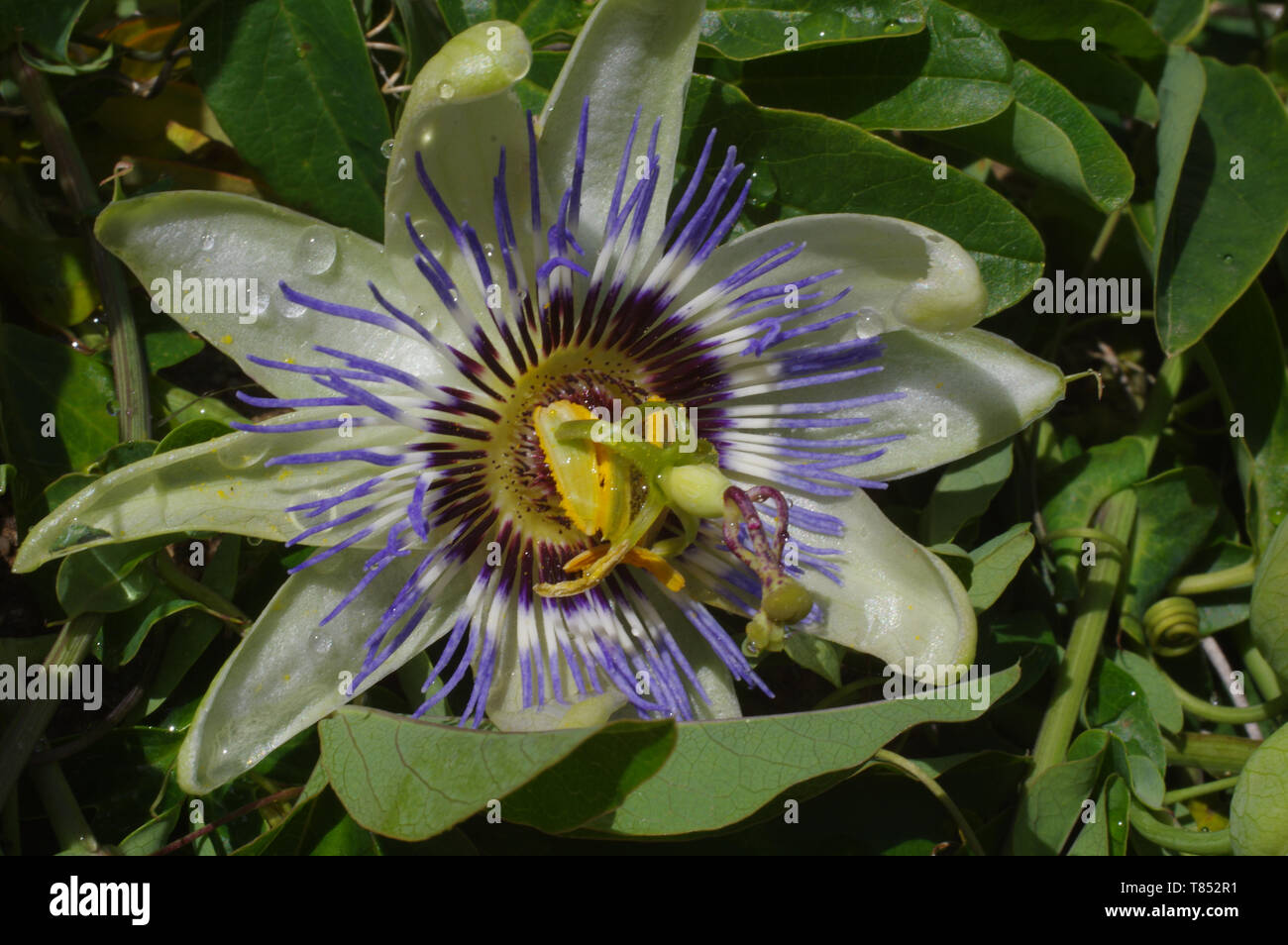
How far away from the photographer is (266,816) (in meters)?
1.82

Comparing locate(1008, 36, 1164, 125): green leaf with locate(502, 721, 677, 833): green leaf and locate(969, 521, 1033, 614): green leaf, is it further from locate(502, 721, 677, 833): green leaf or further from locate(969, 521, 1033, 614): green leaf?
locate(502, 721, 677, 833): green leaf

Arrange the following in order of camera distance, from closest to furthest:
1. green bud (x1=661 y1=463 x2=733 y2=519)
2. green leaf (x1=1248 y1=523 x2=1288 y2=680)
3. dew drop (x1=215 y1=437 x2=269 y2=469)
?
dew drop (x1=215 y1=437 x2=269 y2=469), green bud (x1=661 y1=463 x2=733 y2=519), green leaf (x1=1248 y1=523 x2=1288 y2=680)

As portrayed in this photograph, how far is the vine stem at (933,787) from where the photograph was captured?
179 centimetres

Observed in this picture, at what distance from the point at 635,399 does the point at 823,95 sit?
1.95 feet

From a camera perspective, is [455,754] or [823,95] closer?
[455,754]

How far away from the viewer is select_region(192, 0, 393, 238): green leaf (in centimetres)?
179

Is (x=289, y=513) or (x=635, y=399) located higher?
(x=635, y=399)

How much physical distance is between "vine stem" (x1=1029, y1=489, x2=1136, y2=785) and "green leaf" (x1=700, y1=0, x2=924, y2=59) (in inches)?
36.2

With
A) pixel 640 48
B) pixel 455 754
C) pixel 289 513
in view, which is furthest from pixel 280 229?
pixel 455 754

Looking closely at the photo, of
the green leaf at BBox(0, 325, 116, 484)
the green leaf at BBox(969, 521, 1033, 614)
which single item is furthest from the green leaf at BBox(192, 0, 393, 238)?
the green leaf at BBox(969, 521, 1033, 614)

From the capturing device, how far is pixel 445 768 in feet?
4.98

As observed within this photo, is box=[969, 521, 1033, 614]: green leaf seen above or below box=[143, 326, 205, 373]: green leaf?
below

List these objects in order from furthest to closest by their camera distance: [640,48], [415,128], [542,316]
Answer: [542,316] → [640,48] → [415,128]

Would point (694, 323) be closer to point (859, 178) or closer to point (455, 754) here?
point (859, 178)
